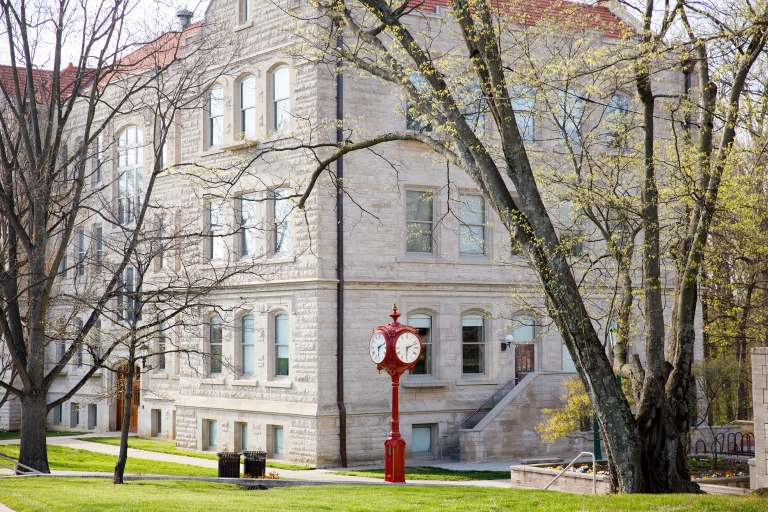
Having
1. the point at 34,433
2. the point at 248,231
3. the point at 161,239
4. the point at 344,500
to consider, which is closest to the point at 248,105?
the point at 248,231

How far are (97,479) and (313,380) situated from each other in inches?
288

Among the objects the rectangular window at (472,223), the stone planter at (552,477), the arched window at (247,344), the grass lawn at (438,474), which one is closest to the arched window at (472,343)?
the rectangular window at (472,223)

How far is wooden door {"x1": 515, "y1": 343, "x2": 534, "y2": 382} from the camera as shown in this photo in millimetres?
29844

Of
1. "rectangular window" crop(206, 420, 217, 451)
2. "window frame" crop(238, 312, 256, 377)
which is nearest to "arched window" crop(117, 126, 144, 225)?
"window frame" crop(238, 312, 256, 377)

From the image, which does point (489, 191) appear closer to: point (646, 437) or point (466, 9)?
point (466, 9)

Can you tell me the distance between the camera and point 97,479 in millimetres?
19891

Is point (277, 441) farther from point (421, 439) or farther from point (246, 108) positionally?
point (246, 108)

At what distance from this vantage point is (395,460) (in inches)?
798

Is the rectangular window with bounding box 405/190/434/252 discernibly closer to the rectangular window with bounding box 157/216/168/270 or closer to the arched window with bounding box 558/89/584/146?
the arched window with bounding box 558/89/584/146

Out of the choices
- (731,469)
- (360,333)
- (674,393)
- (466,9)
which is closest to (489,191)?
(466,9)

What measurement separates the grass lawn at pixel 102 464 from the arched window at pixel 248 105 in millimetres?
10047

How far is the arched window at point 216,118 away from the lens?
29984 mm

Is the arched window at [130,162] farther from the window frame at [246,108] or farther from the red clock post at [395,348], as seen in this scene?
the red clock post at [395,348]

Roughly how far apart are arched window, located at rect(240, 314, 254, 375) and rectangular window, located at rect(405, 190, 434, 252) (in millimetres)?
5435
